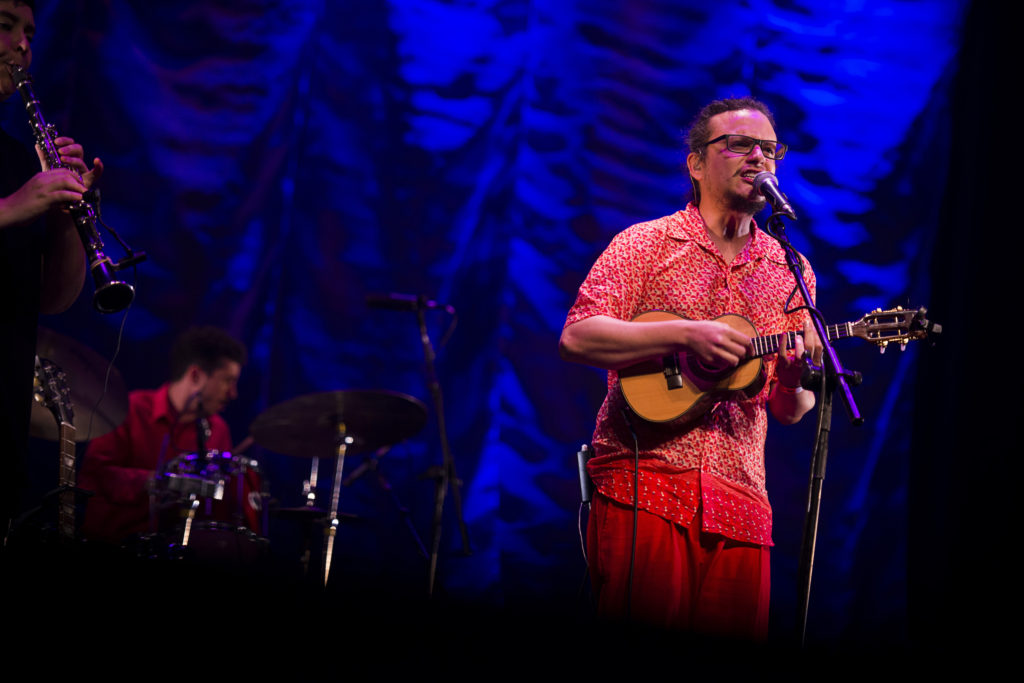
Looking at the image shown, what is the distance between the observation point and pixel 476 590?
13.6 feet

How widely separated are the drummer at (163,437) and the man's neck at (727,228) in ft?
7.64

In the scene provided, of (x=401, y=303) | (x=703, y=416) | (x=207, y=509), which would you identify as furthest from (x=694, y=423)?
(x=207, y=509)

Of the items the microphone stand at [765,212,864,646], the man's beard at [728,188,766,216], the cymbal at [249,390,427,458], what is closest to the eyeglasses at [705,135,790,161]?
the man's beard at [728,188,766,216]

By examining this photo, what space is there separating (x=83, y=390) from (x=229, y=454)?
0.71 metres

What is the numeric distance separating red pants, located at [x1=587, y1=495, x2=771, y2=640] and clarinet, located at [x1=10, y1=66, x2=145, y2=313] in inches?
54.9

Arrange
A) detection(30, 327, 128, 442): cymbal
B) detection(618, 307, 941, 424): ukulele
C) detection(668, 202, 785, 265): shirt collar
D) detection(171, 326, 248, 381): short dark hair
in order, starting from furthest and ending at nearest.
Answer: detection(171, 326, 248, 381): short dark hair, detection(30, 327, 128, 442): cymbal, detection(668, 202, 785, 265): shirt collar, detection(618, 307, 941, 424): ukulele

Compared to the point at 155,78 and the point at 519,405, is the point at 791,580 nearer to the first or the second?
the point at 519,405

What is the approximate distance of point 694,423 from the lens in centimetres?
249

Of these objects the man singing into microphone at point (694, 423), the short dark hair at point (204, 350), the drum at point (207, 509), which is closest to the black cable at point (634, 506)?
the man singing into microphone at point (694, 423)

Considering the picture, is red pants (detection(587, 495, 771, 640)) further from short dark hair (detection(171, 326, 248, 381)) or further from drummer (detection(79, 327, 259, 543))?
short dark hair (detection(171, 326, 248, 381))

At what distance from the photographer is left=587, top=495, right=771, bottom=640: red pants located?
232 cm

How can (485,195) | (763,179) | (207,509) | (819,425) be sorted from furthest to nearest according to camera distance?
(485,195) → (207,509) → (763,179) → (819,425)

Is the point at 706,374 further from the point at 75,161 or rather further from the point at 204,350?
the point at 204,350

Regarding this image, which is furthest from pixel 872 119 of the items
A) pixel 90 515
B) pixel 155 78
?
pixel 90 515
